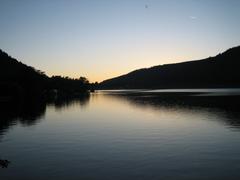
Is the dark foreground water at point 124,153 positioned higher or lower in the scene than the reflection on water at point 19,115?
lower

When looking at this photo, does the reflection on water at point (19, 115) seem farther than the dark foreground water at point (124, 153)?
Yes

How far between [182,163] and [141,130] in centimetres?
2482

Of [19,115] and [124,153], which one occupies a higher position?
[19,115]

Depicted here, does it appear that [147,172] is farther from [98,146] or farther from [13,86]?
[13,86]

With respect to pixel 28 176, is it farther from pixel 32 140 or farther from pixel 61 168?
pixel 32 140

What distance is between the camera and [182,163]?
3095cm

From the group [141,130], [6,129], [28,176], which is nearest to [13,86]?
[6,129]

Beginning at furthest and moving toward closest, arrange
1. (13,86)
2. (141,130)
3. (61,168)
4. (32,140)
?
(13,86), (141,130), (32,140), (61,168)

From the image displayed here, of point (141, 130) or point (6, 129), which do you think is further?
point (6, 129)

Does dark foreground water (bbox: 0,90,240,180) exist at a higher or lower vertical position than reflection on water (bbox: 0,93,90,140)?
lower

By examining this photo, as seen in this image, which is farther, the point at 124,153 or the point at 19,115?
the point at 19,115

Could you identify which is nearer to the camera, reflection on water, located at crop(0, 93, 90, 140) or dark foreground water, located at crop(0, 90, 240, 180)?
dark foreground water, located at crop(0, 90, 240, 180)

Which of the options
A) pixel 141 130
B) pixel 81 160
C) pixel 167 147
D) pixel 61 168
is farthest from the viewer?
pixel 141 130

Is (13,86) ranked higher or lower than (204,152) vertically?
higher
